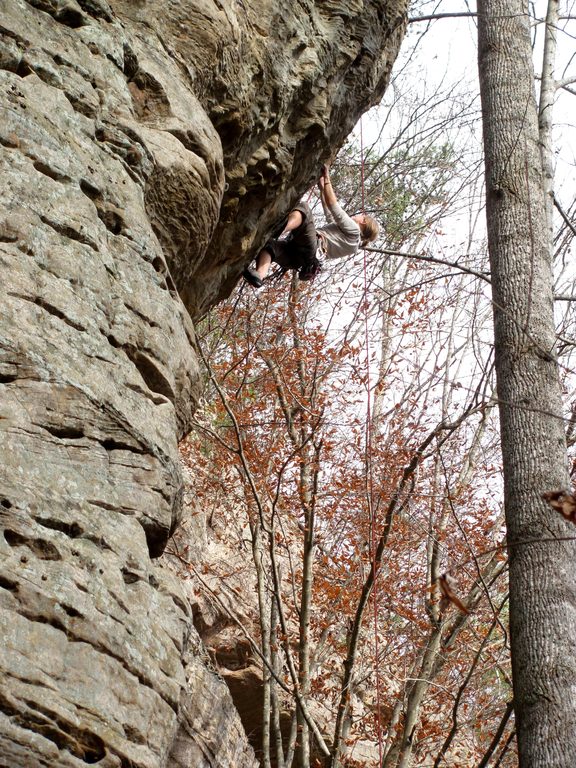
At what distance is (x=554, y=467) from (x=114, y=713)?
8.10 feet

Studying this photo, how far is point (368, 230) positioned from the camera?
923cm

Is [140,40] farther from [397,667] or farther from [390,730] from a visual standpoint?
[397,667]

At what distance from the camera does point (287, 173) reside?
255 inches

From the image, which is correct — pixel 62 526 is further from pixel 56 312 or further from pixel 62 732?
pixel 56 312

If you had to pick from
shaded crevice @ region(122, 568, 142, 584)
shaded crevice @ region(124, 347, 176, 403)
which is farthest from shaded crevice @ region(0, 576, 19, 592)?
shaded crevice @ region(124, 347, 176, 403)

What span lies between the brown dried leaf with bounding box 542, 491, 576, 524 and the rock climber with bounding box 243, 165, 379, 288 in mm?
5314

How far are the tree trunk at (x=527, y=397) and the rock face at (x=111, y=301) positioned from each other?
1.54m

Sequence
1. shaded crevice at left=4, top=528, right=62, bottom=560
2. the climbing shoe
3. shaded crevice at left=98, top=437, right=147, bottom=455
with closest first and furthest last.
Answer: shaded crevice at left=4, top=528, right=62, bottom=560 → shaded crevice at left=98, top=437, right=147, bottom=455 → the climbing shoe

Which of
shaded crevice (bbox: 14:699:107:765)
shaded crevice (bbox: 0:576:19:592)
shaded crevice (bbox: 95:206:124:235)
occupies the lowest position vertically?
shaded crevice (bbox: 14:699:107:765)

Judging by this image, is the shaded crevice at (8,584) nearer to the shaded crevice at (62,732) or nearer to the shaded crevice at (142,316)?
the shaded crevice at (62,732)

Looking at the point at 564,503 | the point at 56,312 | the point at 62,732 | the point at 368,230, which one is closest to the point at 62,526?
the point at 62,732

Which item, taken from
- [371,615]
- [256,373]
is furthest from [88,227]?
[256,373]

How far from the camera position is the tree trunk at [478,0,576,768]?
3705mm

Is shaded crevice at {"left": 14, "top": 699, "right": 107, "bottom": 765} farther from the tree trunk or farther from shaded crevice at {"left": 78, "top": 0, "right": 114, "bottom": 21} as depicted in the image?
shaded crevice at {"left": 78, "top": 0, "right": 114, "bottom": 21}
